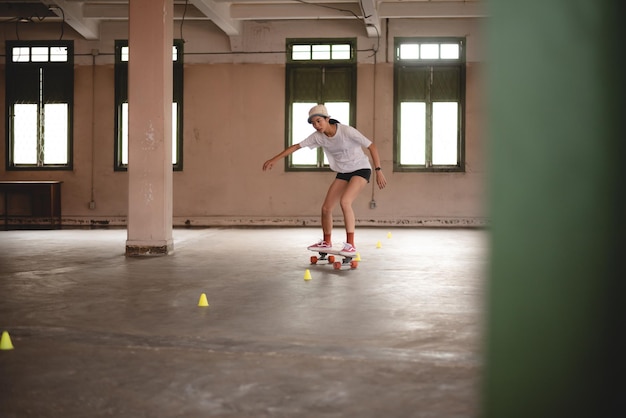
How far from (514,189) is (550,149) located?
0.20ft

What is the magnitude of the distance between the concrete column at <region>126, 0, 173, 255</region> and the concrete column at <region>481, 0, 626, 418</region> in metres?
8.83

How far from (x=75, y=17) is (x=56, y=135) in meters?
2.79

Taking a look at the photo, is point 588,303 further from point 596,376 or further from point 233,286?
point 233,286

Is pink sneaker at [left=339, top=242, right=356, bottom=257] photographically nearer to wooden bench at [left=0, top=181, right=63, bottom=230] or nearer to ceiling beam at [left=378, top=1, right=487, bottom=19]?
ceiling beam at [left=378, top=1, right=487, bottom=19]

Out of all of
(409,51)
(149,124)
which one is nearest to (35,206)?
(149,124)

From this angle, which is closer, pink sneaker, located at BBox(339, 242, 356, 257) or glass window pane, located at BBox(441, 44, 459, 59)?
pink sneaker, located at BBox(339, 242, 356, 257)

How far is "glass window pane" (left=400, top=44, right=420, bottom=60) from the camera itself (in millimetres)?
15375

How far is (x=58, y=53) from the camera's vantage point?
15.9 metres

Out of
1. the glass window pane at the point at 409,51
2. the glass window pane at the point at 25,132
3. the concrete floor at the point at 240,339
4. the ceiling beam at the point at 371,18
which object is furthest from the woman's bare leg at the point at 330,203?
the glass window pane at the point at 25,132

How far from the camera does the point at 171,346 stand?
389 cm

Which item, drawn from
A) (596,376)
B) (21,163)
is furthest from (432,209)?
(596,376)

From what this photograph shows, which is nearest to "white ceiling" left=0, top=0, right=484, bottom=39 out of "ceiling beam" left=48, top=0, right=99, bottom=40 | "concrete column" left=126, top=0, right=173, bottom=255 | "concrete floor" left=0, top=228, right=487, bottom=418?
"ceiling beam" left=48, top=0, right=99, bottom=40

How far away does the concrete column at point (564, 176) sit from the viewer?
0.77 m

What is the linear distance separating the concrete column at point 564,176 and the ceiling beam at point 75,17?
14.2 meters
